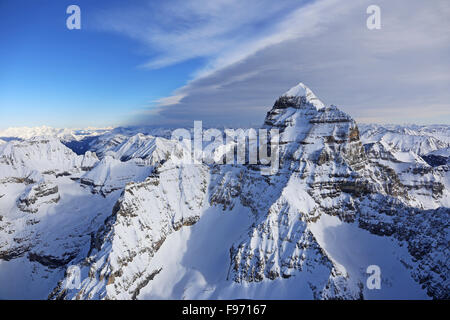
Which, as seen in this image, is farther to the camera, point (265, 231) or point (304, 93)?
point (304, 93)

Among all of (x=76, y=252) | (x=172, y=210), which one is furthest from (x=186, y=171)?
(x=76, y=252)

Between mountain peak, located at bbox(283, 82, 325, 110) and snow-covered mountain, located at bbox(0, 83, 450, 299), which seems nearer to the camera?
snow-covered mountain, located at bbox(0, 83, 450, 299)

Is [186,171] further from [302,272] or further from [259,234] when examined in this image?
[302,272]

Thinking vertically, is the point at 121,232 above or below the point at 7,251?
above

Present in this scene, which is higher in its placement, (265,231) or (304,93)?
(304,93)

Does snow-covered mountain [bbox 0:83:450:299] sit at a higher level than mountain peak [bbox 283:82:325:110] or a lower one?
lower
